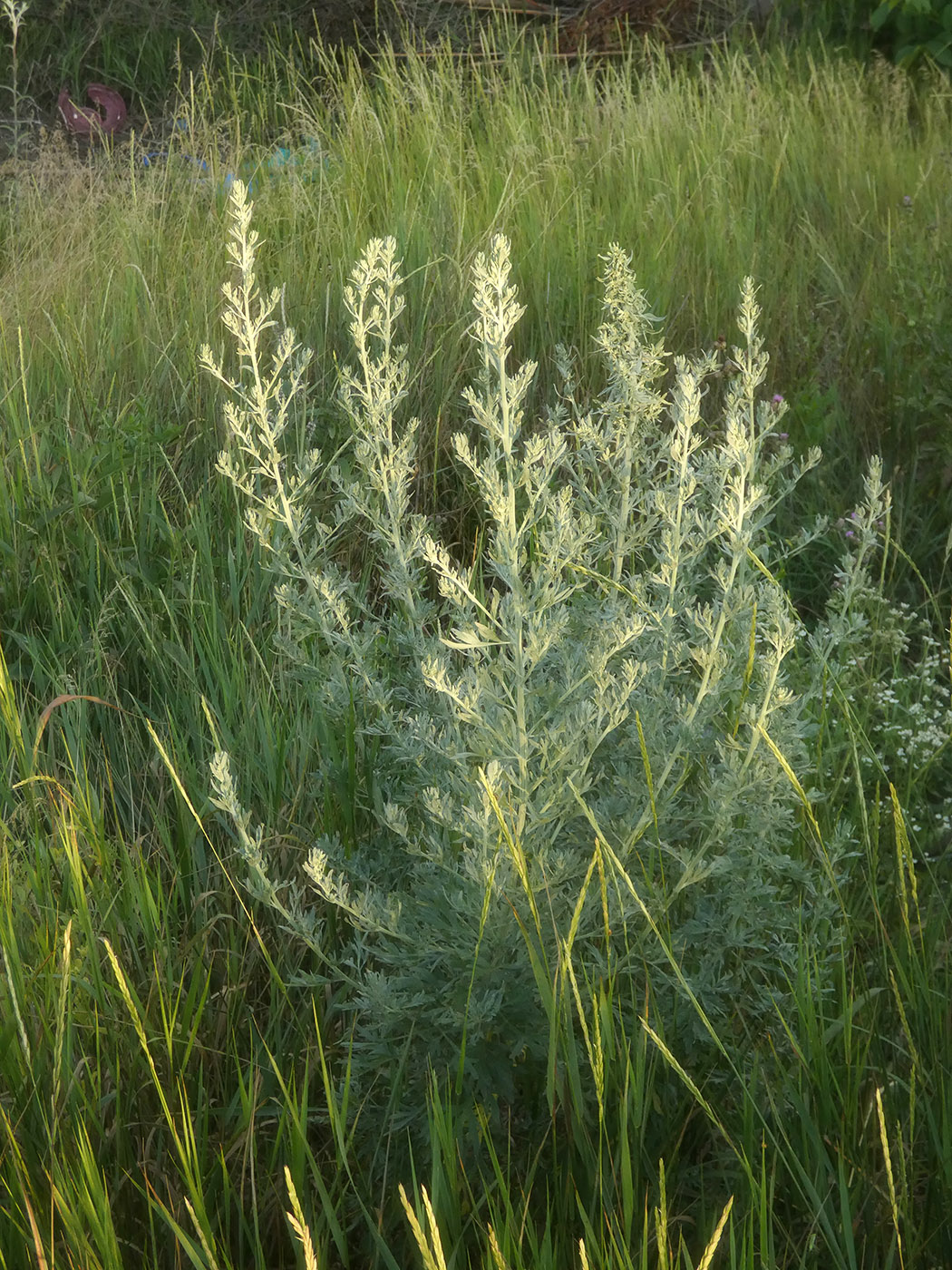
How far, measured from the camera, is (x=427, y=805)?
135cm

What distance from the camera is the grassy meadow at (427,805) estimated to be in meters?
1.28

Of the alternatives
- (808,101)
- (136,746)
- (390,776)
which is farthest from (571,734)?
(808,101)

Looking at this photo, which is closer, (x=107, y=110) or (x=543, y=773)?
(x=543, y=773)

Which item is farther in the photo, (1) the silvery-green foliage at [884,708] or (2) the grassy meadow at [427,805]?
(1) the silvery-green foliage at [884,708]

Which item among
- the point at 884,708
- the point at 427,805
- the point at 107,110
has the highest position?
the point at 107,110

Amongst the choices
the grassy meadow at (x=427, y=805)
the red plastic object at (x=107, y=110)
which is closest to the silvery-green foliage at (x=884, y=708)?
the grassy meadow at (x=427, y=805)

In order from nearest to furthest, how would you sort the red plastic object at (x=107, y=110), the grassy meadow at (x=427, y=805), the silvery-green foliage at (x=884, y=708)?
the grassy meadow at (x=427, y=805) < the silvery-green foliage at (x=884, y=708) < the red plastic object at (x=107, y=110)

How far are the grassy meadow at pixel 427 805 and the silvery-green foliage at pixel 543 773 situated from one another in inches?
0.6

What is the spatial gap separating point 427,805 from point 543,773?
0.14 m

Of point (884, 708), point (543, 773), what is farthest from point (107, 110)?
point (543, 773)

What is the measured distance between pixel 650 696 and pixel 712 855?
0.72 feet

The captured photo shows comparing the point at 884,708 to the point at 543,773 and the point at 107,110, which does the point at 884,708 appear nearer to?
the point at 543,773

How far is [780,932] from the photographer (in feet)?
5.18

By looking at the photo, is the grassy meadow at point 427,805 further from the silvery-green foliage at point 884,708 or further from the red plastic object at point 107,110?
the red plastic object at point 107,110
